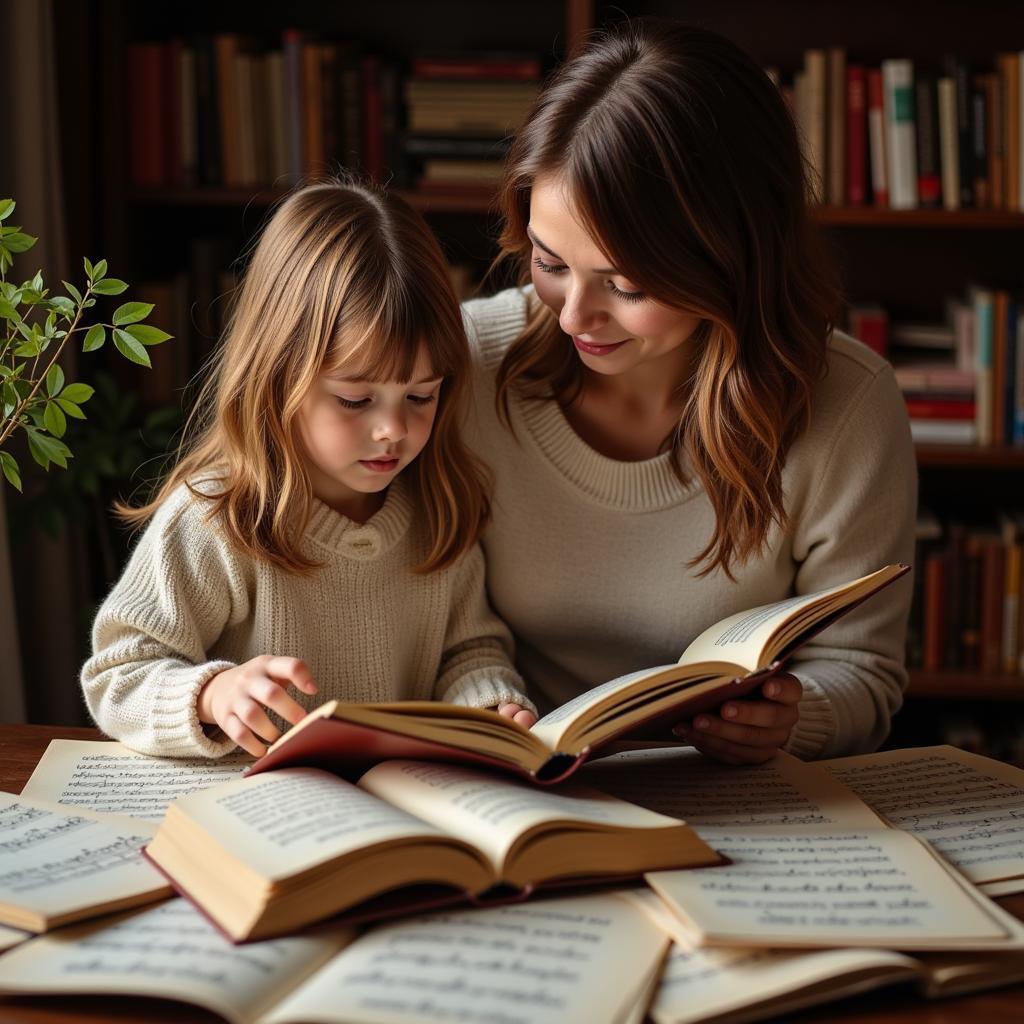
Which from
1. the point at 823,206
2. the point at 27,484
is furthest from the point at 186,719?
the point at 823,206

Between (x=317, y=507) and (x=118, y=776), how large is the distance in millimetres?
344

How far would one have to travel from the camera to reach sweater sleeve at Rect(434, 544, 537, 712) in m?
1.41

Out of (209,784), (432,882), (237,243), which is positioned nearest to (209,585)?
(209,784)

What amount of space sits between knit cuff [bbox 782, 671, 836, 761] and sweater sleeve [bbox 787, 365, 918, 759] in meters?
0.11

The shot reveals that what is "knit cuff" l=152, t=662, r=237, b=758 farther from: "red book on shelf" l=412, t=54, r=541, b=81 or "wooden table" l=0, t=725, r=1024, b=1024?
Answer: "red book on shelf" l=412, t=54, r=541, b=81

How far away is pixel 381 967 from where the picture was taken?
2.72 ft

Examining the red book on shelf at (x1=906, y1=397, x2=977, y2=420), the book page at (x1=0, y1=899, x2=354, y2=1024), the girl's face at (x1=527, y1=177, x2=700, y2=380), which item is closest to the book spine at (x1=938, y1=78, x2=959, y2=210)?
the red book on shelf at (x1=906, y1=397, x2=977, y2=420)

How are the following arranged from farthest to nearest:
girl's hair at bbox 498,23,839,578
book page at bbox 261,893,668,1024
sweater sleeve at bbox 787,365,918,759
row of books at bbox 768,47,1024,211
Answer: row of books at bbox 768,47,1024,211 < sweater sleeve at bbox 787,365,918,759 < girl's hair at bbox 498,23,839,578 < book page at bbox 261,893,668,1024

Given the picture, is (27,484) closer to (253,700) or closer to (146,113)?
(146,113)

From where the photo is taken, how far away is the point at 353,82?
99.9 inches

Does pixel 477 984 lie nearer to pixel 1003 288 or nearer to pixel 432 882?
pixel 432 882

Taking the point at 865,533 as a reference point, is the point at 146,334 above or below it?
above

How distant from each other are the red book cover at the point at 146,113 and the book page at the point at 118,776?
5.32 ft

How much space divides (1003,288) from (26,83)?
1900 millimetres
